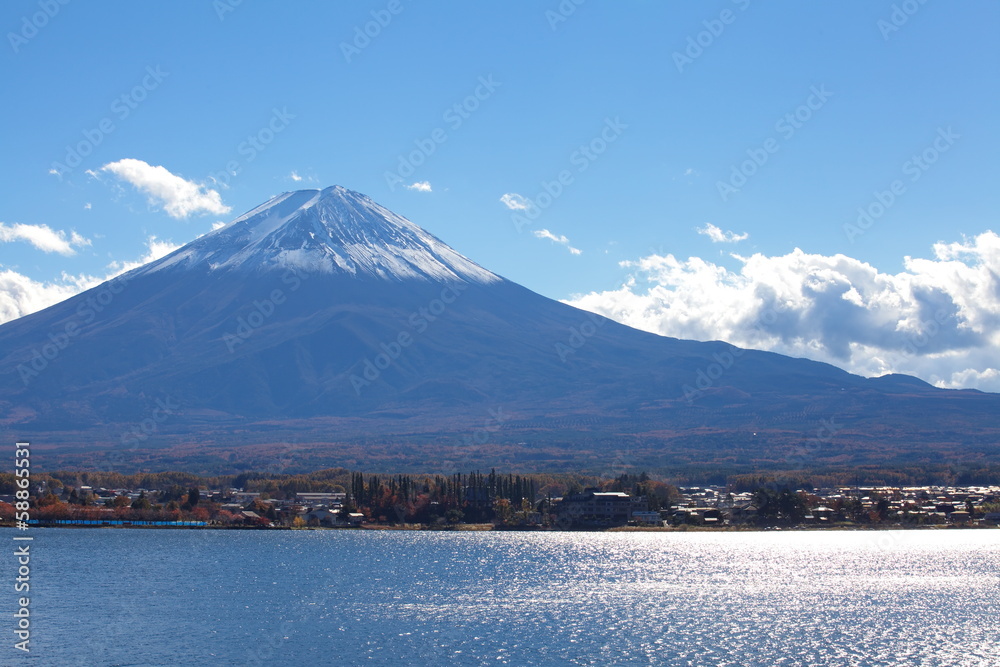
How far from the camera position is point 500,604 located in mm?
57156

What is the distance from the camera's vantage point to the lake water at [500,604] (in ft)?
147

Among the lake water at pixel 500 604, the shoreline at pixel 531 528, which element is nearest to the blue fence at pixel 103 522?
the shoreline at pixel 531 528

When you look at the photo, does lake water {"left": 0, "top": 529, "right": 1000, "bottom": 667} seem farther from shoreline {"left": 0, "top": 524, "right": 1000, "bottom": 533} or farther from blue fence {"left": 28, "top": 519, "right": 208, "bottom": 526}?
blue fence {"left": 28, "top": 519, "right": 208, "bottom": 526}

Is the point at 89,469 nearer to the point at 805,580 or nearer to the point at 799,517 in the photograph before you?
the point at 799,517

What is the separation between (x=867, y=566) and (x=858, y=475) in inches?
3910

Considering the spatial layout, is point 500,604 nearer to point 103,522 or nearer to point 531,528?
point 531,528

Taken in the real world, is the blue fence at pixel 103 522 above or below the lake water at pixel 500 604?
above

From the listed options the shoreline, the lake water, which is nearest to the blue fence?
the shoreline

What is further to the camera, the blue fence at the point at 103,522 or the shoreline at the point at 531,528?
the blue fence at the point at 103,522

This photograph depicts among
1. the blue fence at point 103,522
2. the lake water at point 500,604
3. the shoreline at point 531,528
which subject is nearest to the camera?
the lake water at point 500,604

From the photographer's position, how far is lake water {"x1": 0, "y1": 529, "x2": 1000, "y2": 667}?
147ft

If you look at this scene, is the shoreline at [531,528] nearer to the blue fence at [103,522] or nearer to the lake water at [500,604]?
the blue fence at [103,522]

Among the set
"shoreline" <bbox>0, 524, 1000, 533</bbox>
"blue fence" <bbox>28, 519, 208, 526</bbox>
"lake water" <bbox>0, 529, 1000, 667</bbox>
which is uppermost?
"blue fence" <bbox>28, 519, 208, 526</bbox>

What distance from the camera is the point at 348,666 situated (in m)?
42.0
